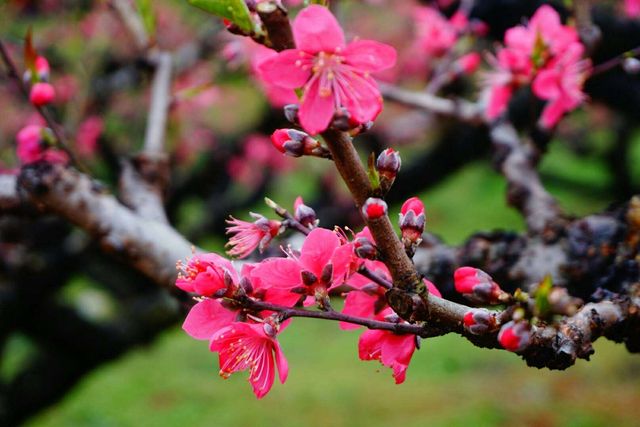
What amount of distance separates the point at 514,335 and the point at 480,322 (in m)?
0.05

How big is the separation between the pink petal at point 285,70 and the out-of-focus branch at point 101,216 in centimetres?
83

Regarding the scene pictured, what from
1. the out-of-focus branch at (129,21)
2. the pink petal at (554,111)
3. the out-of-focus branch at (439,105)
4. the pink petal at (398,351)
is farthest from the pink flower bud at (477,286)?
the out-of-focus branch at (129,21)

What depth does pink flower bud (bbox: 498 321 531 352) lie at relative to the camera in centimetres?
69

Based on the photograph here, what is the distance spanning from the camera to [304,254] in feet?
2.53

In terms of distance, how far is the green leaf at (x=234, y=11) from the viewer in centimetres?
65

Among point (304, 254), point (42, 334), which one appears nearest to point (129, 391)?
point (42, 334)

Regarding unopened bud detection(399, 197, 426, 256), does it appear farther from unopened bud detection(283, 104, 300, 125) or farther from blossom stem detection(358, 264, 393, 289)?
unopened bud detection(283, 104, 300, 125)

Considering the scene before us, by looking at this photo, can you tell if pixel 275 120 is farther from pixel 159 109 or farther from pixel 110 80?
pixel 159 109

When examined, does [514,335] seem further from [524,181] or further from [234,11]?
[524,181]

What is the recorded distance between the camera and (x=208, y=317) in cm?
83

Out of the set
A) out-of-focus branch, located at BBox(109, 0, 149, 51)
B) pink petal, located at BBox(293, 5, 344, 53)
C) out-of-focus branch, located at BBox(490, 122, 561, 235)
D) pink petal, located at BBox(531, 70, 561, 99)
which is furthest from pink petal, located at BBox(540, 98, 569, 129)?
out-of-focus branch, located at BBox(109, 0, 149, 51)

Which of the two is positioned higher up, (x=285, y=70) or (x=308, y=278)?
(x=285, y=70)

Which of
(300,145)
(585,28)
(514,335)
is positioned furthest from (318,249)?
(585,28)

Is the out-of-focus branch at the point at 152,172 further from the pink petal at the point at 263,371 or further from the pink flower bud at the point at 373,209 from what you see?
the pink flower bud at the point at 373,209
